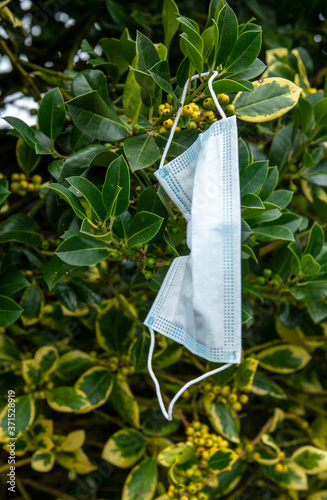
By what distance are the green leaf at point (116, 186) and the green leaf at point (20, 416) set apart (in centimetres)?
60

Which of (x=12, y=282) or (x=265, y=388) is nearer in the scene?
(x=12, y=282)

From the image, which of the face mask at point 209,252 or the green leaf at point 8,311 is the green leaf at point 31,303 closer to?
the green leaf at point 8,311

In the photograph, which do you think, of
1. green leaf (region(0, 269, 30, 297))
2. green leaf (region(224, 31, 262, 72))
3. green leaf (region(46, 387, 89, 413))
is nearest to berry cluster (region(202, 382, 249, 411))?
green leaf (region(46, 387, 89, 413))

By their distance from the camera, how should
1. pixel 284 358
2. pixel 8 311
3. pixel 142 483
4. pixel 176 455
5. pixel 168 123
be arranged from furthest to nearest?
pixel 284 358 → pixel 142 483 → pixel 176 455 → pixel 8 311 → pixel 168 123

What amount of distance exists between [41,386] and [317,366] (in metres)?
0.89

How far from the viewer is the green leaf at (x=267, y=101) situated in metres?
0.84

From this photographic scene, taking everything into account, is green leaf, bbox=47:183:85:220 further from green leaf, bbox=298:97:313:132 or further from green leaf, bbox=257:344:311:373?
green leaf, bbox=257:344:311:373

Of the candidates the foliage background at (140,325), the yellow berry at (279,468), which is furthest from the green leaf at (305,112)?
the yellow berry at (279,468)

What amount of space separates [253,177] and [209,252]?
0.66ft

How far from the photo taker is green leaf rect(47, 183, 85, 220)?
699mm

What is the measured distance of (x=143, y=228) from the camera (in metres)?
0.74

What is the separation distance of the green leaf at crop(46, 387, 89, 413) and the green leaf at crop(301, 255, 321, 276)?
2.02 ft

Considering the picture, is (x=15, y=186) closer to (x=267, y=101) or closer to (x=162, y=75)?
(x=162, y=75)

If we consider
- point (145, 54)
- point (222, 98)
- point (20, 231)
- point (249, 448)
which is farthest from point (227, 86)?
point (249, 448)
